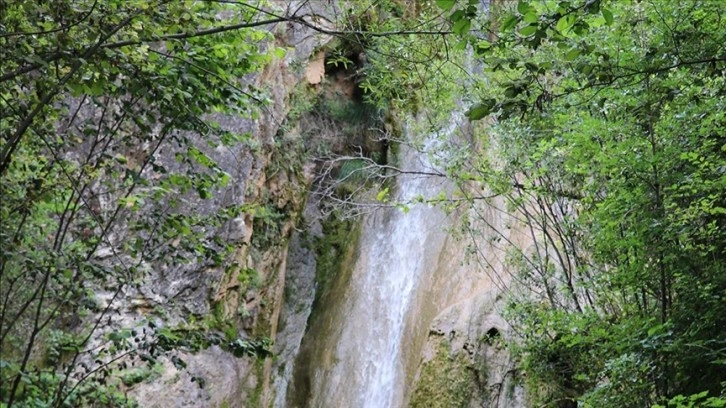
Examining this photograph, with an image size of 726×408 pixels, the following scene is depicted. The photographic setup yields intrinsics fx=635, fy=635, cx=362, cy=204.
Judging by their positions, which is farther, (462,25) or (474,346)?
(474,346)

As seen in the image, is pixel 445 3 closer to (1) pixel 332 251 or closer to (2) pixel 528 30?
(2) pixel 528 30

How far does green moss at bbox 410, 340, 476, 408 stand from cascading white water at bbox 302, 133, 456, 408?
939mm

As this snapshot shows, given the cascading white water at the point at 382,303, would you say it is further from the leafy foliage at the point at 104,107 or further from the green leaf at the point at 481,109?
the green leaf at the point at 481,109

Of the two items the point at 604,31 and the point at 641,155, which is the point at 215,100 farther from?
the point at 604,31

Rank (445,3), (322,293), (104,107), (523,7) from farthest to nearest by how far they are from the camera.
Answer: (322,293)
(104,107)
(523,7)
(445,3)

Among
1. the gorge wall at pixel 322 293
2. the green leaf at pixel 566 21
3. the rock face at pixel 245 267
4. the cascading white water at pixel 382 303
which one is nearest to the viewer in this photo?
the green leaf at pixel 566 21

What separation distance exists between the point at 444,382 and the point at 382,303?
2768mm

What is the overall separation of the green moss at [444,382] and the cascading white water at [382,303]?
3.08 feet

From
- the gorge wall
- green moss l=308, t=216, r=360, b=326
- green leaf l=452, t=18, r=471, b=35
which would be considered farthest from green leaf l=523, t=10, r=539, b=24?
green moss l=308, t=216, r=360, b=326

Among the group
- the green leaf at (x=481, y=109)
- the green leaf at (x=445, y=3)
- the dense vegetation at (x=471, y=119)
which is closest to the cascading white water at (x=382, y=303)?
the dense vegetation at (x=471, y=119)

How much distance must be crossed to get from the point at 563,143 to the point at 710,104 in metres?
1.90

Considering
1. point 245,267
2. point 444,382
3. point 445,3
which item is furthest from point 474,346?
point 445,3

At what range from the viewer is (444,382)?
8.94 m

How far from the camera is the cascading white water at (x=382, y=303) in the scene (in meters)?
10.5
